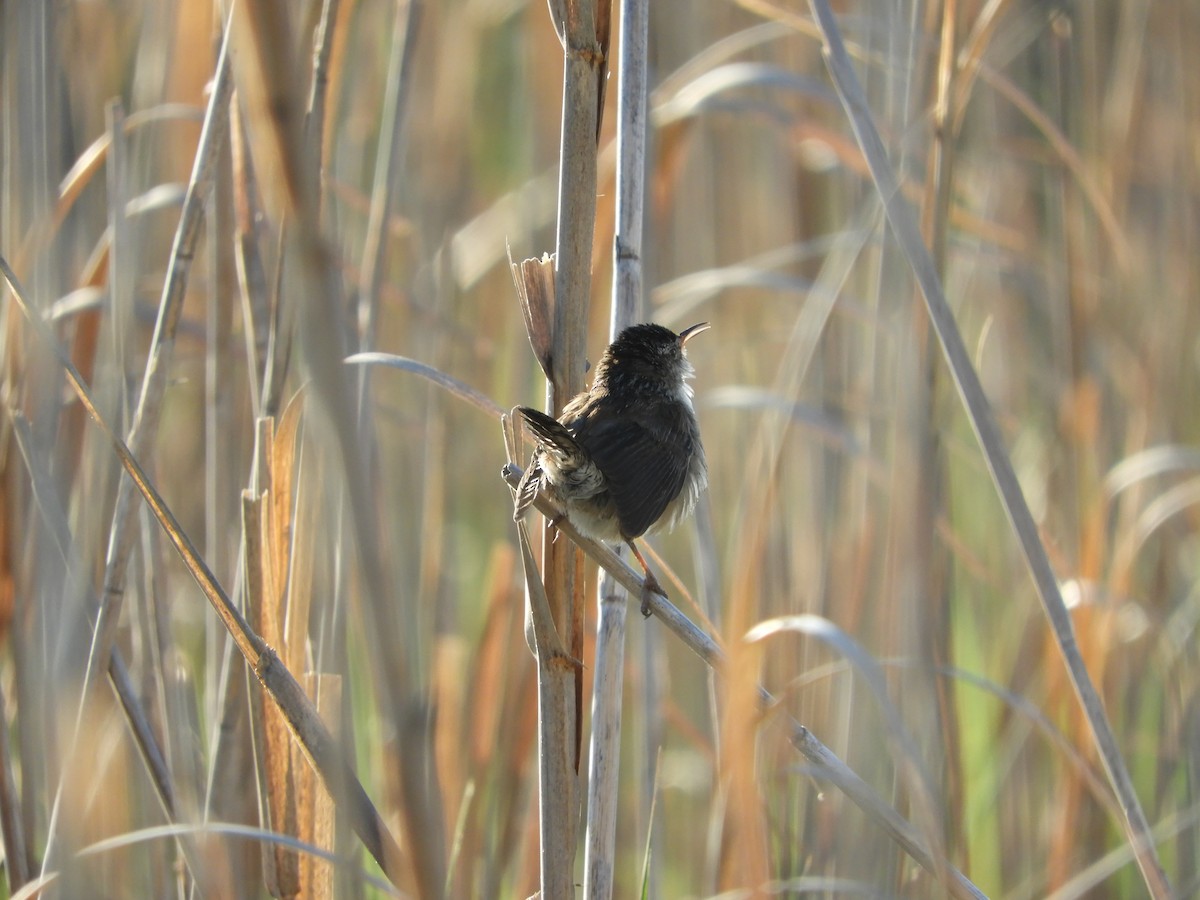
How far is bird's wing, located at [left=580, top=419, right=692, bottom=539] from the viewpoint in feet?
6.09

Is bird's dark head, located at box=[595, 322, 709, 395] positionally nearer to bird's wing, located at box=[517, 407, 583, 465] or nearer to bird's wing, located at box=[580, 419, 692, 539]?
bird's wing, located at box=[580, 419, 692, 539]

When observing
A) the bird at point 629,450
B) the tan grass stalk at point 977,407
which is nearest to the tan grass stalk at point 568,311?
the bird at point 629,450

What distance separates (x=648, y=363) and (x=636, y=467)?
0.33 m

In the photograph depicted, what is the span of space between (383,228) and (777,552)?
115 centimetres

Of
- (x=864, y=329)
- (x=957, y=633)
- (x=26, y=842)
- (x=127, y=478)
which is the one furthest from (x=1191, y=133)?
(x=26, y=842)

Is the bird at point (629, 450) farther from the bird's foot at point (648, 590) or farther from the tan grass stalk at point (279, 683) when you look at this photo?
the tan grass stalk at point (279, 683)

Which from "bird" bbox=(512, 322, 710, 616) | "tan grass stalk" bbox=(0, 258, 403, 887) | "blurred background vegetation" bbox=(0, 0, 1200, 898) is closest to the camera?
"tan grass stalk" bbox=(0, 258, 403, 887)

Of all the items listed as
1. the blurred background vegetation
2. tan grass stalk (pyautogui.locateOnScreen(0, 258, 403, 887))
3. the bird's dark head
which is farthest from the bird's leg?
tan grass stalk (pyautogui.locateOnScreen(0, 258, 403, 887))

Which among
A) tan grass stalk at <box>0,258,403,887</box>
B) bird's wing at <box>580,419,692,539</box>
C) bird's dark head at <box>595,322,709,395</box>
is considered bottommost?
tan grass stalk at <box>0,258,403,887</box>

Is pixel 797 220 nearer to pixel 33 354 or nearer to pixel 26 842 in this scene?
pixel 33 354

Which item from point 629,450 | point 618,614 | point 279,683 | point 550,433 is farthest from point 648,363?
point 279,683

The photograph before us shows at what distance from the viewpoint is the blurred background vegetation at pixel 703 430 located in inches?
62.5

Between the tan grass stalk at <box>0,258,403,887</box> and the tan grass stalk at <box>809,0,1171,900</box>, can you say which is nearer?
the tan grass stalk at <box>0,258,403,887</box>

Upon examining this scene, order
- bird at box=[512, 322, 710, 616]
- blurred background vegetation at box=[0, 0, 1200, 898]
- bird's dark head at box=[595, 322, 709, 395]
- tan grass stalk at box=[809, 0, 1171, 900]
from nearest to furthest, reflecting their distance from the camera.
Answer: tan grass stalk at box=[809, 0, 1171, 900]
blurred background vegetation at box=[0, 0, 1200, 898]
bird at box=[512, 322, 710, 616]
bird's dark head at box=[595, 322, 709, 395]
